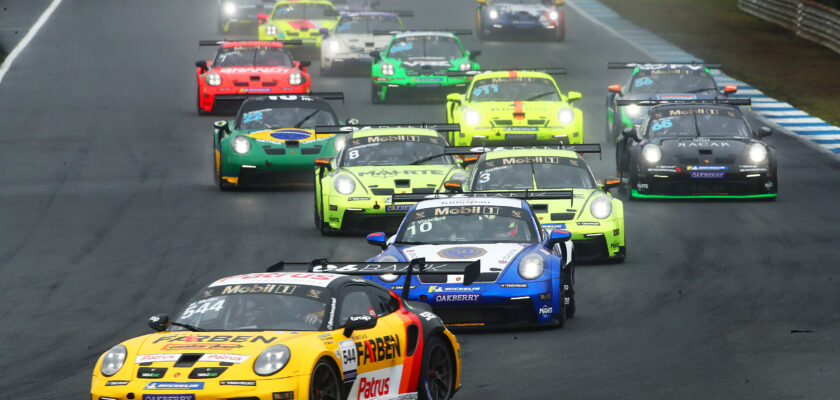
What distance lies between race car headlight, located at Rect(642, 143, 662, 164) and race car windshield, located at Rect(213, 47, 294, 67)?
10186 millimetres

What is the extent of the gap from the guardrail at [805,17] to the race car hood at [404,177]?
21722mm

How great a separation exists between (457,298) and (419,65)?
17871 millimetres

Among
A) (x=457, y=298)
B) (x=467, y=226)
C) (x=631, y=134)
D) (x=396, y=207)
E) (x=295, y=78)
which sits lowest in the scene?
(x=295, y=78)

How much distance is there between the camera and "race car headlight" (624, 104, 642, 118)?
85.0 feet

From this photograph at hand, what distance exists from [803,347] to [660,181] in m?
9.38

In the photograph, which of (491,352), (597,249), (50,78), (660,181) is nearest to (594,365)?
(491,352)

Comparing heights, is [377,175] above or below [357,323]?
below

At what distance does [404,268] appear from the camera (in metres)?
12.6

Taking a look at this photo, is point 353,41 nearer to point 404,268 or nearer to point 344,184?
point 344,184

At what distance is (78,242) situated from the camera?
18062 millimetres

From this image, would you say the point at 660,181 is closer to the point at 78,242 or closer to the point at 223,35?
the point at 78,242

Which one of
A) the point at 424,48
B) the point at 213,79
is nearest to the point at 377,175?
the point at 213,79

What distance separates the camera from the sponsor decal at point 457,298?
1284 cm

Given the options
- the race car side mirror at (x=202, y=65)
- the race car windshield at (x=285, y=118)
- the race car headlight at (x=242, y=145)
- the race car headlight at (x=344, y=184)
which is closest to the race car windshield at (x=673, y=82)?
the race car windshield at (x=285, y=118)
